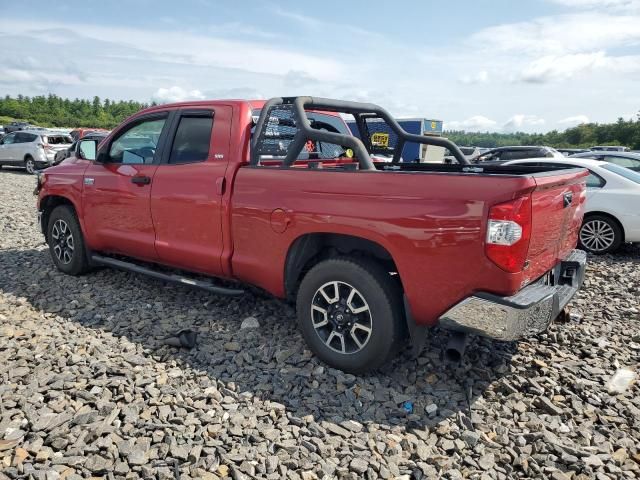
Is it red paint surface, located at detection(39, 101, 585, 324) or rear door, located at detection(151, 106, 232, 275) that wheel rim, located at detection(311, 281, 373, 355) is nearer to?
red paint surface, located at detection(39, 101, 585, 324)

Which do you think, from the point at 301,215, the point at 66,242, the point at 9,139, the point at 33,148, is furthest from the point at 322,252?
the point at 9,139

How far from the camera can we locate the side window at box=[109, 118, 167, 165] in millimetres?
4617

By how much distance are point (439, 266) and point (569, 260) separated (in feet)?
4.48

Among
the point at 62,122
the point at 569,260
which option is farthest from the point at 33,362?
the point at 62,122

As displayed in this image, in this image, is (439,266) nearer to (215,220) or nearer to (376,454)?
(376,454)

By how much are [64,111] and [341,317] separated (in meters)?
118

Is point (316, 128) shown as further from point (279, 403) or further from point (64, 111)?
point (64, 111)

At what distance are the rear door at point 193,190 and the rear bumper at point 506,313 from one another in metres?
2.03

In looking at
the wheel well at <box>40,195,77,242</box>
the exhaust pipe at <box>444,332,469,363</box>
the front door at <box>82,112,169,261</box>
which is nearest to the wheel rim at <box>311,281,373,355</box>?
the exhaust pipe at <box>444,332,469,363</box>

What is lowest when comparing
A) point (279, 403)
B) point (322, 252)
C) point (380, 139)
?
point (279, 403)

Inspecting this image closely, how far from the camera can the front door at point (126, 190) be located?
4.52 m

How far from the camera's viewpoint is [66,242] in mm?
5516

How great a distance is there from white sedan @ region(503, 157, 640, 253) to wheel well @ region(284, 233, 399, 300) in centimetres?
454

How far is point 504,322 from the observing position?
2.67 metres
